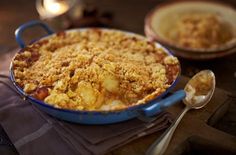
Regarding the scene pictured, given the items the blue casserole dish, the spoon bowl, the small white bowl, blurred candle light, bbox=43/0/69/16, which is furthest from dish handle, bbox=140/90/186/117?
blurred candle light, bbox=43/0/69/16

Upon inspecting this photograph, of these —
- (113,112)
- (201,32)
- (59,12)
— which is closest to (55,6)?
(59,12)

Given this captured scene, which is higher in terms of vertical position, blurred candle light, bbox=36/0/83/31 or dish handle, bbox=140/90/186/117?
blurred candle light, bbox=36/0/83/31

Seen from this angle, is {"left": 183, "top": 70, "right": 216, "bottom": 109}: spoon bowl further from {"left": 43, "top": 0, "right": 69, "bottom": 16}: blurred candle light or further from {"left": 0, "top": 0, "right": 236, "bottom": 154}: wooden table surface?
{"left": 43, "top": 0, "right": 69, "bottom": 16}: blurred candle light

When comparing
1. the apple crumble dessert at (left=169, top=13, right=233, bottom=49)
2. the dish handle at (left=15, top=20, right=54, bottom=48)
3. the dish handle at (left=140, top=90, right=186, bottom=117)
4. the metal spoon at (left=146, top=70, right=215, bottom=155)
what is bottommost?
the metal spoon at (left=146, top=70, right=215, bottom=155)

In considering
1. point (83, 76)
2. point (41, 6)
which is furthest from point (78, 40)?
point (41, 6)

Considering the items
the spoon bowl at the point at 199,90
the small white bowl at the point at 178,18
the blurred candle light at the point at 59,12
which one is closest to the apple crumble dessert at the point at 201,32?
the small white bowl at the point at 178,18

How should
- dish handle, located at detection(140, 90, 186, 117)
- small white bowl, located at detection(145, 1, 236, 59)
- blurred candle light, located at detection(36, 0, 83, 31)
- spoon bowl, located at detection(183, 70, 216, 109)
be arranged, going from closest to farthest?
dish handle, located at detection(140, 90, 186, 117), spoon bowl, located at detection(183, 70, 216, 109), small white bowl, located at detection(145, 1, 236, 59), blurred candle light, located at detection(36, 0, 83, 31)

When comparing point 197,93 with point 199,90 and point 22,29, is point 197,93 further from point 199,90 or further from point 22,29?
point 22,29
